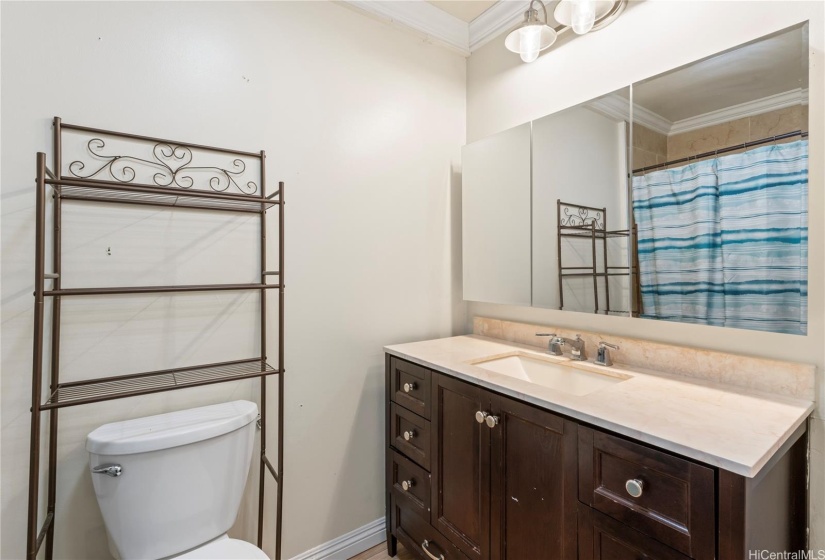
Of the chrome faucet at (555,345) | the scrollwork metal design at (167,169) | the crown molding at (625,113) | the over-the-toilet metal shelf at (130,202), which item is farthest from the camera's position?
the chrome faucet at (555,345)

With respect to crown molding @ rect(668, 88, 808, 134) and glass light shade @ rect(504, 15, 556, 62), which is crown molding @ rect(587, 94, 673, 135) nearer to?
crown molding @ rect(668, 88, 808, 134)

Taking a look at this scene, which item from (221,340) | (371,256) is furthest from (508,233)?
(221,340)

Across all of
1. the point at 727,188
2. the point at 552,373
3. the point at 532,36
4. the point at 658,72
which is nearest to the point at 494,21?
the point at 532,36

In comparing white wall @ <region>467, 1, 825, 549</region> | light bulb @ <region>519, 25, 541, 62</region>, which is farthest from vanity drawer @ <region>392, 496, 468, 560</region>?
light bulb @ <region>519, 25, 541, 62</region>

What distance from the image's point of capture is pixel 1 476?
3.76ft

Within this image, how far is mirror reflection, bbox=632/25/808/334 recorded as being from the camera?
1.12 metres

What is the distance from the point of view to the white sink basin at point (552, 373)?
4.84ft

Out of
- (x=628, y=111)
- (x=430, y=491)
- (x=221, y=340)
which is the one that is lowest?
(x=430, y=491)

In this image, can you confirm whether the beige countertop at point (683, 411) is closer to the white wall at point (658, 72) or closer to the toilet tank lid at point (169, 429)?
the white wall at point (658, 72)

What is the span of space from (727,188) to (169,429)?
1857 millimetres

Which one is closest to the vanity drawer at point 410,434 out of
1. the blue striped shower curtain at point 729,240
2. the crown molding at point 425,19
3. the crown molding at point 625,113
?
the blue striped shower curtain at point 729,240

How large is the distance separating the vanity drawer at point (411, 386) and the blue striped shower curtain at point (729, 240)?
0.85m

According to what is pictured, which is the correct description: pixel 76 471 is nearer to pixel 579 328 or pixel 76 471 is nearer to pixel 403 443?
pixel 403 443

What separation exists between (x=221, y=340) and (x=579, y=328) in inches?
57.5
